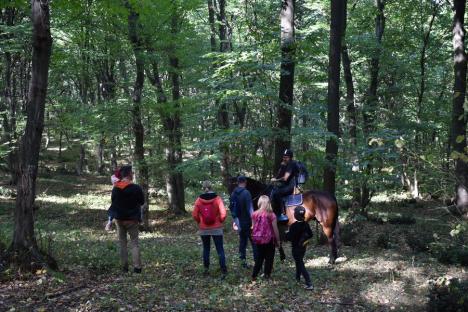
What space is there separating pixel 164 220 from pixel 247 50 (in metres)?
11.6

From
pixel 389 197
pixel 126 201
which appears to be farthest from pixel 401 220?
pixel 126 201

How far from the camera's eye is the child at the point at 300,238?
9105 mm

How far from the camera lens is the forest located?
319 inches

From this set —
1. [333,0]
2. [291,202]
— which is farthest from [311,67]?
[291,202]

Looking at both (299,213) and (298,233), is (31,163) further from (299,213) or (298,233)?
(298,233)

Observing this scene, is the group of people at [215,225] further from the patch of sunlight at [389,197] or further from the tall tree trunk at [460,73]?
the patch of sunlight at [389,197]

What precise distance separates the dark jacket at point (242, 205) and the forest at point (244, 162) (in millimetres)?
1212

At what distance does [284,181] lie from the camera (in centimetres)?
1121

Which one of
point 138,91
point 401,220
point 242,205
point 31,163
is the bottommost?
point 401,220

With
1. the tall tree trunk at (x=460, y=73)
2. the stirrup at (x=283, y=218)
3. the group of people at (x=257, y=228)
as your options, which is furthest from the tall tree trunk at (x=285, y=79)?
the tall tree trunk at (x=460, y=73)

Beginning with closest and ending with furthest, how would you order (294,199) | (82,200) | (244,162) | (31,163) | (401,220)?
(31,163) < (294,199) < (244,162) < (401,220) < (82,200)

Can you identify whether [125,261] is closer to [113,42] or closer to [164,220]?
[113,42]

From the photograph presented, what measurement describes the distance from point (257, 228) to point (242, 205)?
56.5 inches

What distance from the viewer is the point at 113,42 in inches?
687
